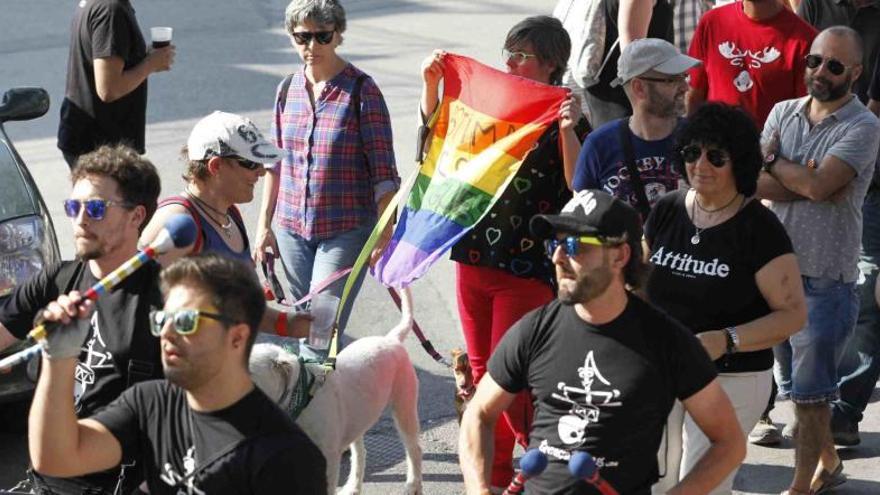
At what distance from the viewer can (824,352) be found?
21.9 feet

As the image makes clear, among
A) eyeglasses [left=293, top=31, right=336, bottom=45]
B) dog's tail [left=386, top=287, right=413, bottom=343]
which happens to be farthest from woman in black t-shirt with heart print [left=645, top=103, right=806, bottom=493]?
eyeglasses [left=293, top=31, right=336, bottom=45]

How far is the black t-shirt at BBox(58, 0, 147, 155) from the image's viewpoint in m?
8.07

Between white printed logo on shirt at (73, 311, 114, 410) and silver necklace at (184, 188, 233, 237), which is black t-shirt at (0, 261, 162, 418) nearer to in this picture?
white printed logo on shirt at (73, 311, 114, 410)

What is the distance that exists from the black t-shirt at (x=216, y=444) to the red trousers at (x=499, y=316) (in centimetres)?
257

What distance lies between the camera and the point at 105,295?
184 inches

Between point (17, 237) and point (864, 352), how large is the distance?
162 inches

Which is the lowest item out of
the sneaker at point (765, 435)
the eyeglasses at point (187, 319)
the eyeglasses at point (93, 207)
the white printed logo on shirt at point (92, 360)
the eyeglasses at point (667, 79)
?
the sneaker at point (765, 435)

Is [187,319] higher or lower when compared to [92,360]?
higher

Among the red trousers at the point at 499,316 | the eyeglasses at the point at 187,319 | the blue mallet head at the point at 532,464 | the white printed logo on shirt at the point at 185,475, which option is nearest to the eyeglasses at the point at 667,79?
the red trousers at the point at 499,316

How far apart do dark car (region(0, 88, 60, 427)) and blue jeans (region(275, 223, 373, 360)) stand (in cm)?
115

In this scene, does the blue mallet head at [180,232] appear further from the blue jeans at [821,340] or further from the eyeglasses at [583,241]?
the blue jeans at [821,340]

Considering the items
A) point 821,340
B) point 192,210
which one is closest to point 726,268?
point 821,340

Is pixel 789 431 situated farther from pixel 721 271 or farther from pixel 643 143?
pixel 721 271

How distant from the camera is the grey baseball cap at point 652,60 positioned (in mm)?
6098
